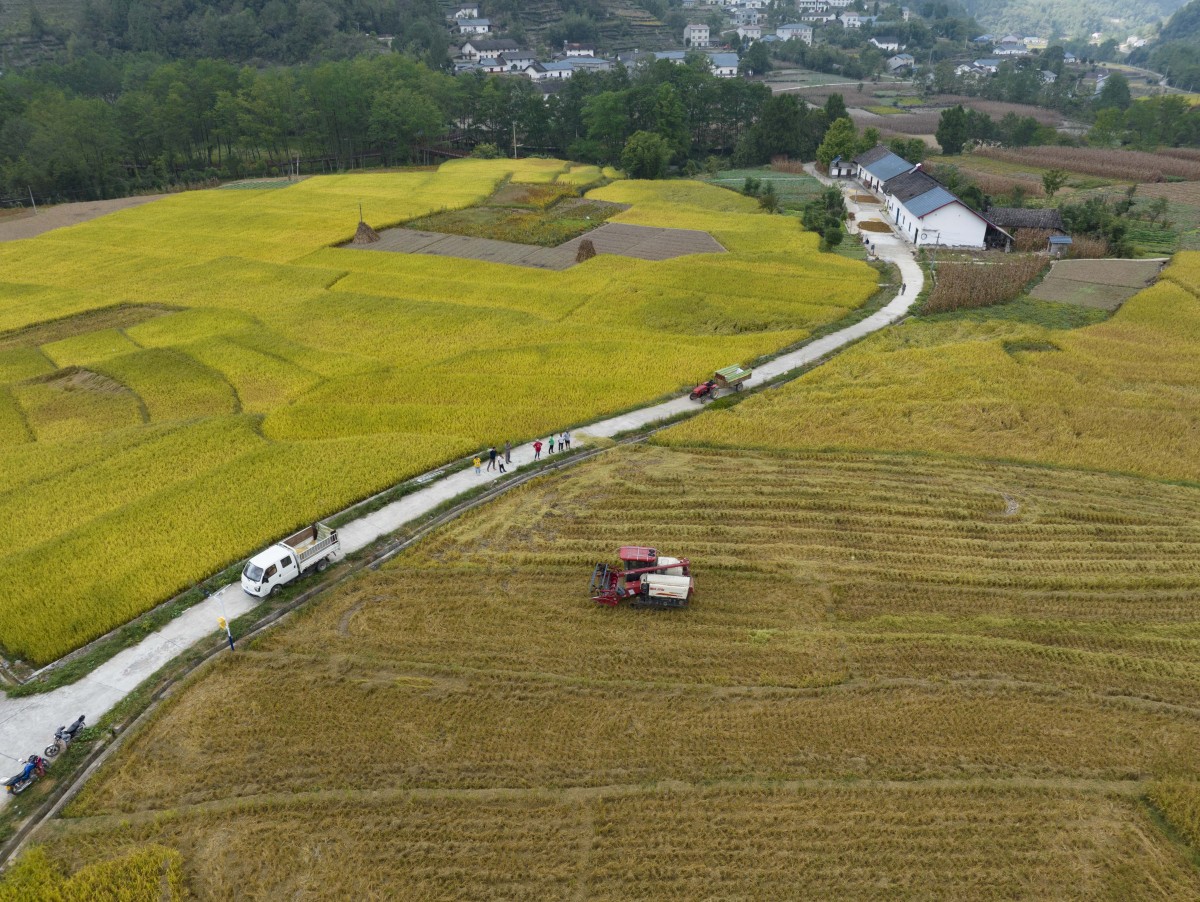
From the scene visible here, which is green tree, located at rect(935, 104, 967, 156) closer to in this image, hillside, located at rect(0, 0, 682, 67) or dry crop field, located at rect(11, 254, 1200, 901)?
dry crop field, located at rect(11, 254, 1200, 901)

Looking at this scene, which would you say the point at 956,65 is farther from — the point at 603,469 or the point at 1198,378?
the point at 603,469

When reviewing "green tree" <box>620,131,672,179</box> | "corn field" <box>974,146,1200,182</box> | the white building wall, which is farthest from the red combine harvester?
"corn field" <box>974,146,1200,182</box>

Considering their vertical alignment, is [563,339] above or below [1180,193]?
below

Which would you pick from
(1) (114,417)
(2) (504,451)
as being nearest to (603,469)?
(2) (504,451)

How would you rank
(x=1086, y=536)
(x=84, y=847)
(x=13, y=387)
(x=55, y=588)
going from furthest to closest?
(x=13, y=387)
(x=1086, y=536)
(x=55, y=588)
(x=84, y=847)

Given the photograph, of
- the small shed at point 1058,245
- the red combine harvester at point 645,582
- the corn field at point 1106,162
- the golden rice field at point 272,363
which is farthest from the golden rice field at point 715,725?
the corn field at point 1106,162

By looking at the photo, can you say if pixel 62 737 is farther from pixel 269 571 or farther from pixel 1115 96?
pixel 1115 96

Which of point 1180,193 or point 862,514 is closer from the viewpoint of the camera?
point 862,514
